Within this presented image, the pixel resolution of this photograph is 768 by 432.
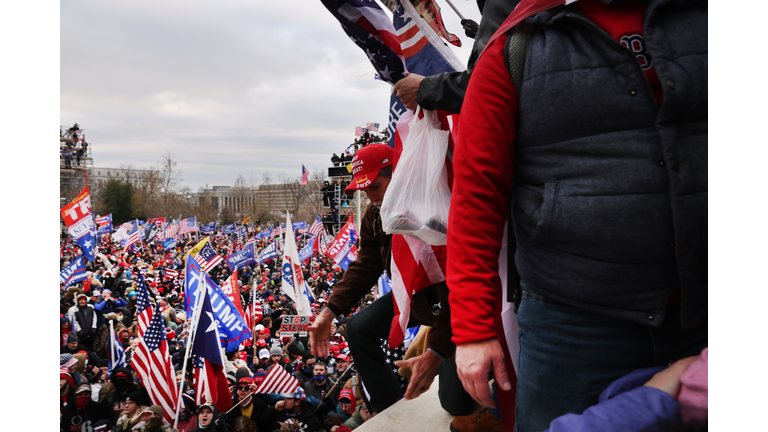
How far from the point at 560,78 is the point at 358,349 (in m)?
2.18

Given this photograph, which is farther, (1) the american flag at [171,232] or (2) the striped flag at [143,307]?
(1) the american flag at [171,232]

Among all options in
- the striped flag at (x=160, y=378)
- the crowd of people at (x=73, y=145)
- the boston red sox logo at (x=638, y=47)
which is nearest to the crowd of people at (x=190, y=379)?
the striped flag at (x=160, y=378)

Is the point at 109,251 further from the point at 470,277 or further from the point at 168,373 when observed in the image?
the point at 470,277

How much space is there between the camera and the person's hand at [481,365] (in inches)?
46.7

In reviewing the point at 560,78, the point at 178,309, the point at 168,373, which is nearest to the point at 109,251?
the point at 178,309

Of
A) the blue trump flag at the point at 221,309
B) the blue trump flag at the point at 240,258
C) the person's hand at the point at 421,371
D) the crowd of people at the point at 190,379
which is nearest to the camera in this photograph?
the person's hand at the point at 421,371

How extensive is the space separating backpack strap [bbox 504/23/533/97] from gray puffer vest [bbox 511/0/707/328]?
45 millimetres

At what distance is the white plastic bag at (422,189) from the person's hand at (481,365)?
2.03 feet

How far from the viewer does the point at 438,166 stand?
70.4 inches

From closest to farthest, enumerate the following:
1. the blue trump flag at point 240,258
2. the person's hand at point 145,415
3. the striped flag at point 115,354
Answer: the person's hand at point 145,415
the striped flag at point 115,354
the blue trump flag at point 240,258

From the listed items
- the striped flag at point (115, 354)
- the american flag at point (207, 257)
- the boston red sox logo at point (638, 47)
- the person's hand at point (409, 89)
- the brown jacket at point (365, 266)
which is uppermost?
the person's hand at point (409, 89)

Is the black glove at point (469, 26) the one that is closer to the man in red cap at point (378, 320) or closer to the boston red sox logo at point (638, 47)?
the man in red cap at point (378, 320)

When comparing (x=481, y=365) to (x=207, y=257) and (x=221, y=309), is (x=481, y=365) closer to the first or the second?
(x=221, y=309)

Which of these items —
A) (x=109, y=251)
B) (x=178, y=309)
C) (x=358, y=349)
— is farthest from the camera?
(x=109, y=251)
